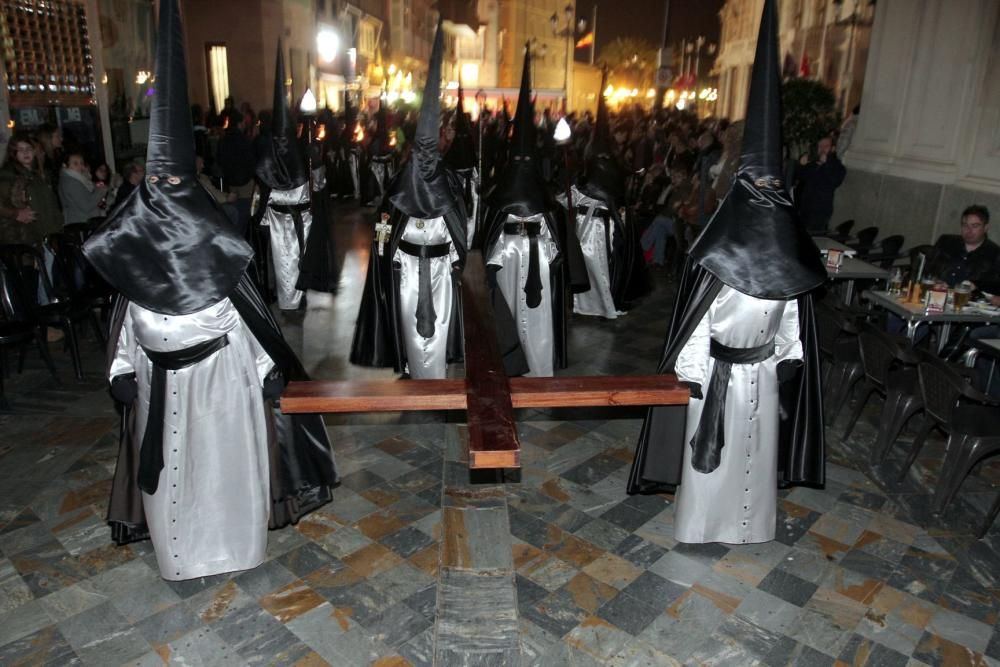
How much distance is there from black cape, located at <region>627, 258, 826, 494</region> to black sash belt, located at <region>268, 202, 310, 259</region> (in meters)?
5.60

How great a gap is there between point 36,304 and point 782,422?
21.4 feet

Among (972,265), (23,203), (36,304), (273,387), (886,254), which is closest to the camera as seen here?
(273,387)

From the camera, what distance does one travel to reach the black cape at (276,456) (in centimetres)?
360

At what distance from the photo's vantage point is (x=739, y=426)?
399cm

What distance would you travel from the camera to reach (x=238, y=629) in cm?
→ 356

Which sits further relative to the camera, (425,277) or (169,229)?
(425,277)

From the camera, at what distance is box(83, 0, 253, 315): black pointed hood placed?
3141 millimetres

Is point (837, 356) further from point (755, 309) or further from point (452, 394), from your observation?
point (452, 394)

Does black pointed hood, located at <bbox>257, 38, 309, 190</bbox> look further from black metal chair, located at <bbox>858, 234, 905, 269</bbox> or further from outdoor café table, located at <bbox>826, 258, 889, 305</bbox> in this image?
black metal chair, located at <bbox>858, 234, 905, 269</bbox>

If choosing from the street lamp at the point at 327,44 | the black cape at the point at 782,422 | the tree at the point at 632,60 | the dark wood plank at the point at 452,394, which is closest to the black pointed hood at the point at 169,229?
the dark wood plank at the point at 452,394

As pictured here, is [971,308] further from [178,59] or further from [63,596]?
[63,596]

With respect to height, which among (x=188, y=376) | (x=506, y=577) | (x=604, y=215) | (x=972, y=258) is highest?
(x=604, y=215)

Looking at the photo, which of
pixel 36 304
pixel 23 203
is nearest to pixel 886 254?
pixel 36 304

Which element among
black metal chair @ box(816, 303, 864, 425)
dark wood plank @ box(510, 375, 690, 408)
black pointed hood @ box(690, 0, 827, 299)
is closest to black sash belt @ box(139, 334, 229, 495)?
dark wood plank @ box(510, 375, 690, 408)
